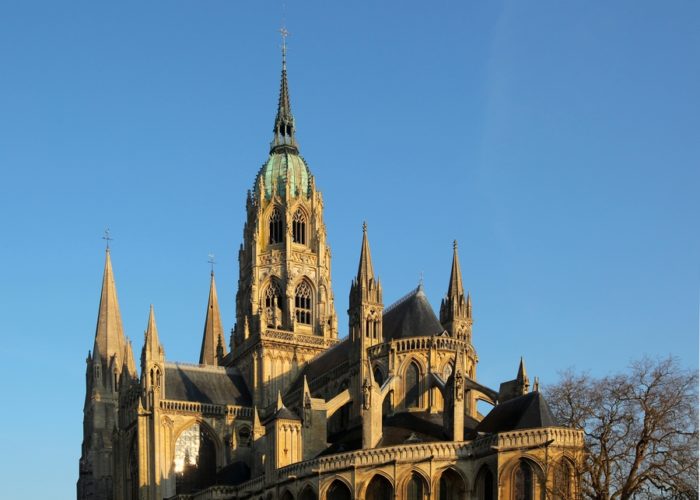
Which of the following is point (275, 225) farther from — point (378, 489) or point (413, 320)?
point (378, 489)

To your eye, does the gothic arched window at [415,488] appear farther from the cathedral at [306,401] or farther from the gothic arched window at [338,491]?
the gothic arched window at [338,491]

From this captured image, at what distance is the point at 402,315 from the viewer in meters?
78.3

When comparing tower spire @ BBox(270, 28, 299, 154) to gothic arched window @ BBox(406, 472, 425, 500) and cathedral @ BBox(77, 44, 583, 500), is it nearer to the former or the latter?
cathedral @ BBox(77, 44, 583, 500)

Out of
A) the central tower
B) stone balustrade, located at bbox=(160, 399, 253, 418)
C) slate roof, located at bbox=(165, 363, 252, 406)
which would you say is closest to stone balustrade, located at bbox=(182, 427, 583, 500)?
stone balustrade, located at bbox=(160, 399, 253, 418)

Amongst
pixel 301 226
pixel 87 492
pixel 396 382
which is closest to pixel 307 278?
pixel 301 226

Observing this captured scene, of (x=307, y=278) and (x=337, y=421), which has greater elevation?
(x=307, y=278)

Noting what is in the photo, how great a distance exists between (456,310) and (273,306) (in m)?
21.3

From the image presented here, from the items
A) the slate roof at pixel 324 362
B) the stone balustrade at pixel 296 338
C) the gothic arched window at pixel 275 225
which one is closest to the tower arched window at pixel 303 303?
the stone balustrade at pixel 296 338

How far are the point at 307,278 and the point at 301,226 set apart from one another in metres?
4.39

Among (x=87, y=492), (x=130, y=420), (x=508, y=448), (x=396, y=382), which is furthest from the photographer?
(x=87, y=492)

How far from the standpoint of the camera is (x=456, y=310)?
77.5 meters

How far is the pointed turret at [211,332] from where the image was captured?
4496 inches

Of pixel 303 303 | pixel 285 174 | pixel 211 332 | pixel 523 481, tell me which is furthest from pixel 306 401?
pixel 211 332

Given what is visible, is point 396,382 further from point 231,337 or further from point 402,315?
point 231,337
